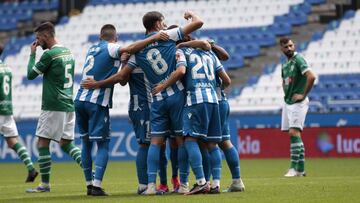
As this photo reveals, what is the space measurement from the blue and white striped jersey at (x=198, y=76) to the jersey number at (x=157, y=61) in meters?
0.24

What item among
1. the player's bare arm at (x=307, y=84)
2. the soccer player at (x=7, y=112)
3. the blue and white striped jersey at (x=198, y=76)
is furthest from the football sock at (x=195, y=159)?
the soccer player at (x=7, y=112)

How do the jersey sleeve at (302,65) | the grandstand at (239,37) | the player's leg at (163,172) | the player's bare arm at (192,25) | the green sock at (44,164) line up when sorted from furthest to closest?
the grandstand at (239,37) → the jersey sleeve at (302,65) → the green sock at (44,164) → the player's leg at (163,172) → the player's bare arm at (192,25)

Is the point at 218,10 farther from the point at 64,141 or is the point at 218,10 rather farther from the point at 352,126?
the point at 64,141

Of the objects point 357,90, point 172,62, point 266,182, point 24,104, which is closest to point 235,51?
point 357,90

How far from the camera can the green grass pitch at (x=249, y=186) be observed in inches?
391

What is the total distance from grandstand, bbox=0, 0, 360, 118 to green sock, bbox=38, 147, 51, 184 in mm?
12043

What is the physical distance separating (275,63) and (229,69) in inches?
57.1

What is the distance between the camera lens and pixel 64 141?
13.1 m

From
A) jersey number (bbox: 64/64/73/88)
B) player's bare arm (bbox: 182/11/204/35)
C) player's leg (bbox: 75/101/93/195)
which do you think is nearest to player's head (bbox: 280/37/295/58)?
jersey number (bbox: 64/64/73/88)

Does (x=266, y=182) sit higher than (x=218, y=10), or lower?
lower

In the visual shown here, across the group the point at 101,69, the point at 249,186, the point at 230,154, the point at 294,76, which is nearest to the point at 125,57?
the point at 101,69

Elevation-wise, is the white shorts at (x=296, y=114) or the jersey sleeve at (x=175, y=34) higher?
the jersey sleeve at (x=175, y=34)

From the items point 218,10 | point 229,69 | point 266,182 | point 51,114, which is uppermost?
point 218,10

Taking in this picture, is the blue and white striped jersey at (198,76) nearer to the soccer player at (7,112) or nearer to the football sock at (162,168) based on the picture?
the football sock at (162,168)
